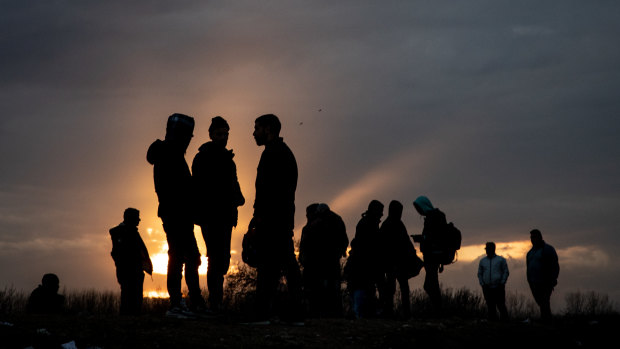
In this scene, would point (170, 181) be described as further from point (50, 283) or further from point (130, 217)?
point (50, 283)

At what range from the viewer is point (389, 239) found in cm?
1291

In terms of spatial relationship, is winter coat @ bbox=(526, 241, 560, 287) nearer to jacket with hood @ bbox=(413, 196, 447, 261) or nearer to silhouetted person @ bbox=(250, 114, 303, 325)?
jacket with hood @ bbox=(413, 196, 447, 261)

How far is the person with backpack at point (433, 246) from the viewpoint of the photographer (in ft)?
41.4

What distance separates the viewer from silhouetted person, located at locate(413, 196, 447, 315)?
41.3ft

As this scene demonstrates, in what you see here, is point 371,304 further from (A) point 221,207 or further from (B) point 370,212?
(A) point 221,207

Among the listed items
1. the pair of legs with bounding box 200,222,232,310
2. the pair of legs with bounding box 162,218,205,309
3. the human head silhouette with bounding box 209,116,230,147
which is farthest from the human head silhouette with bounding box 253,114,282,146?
the pair of legs with bounding box 162,218,205,309

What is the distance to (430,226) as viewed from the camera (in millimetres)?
12781

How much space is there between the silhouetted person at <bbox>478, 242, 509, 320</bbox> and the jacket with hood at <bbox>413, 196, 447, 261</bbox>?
3.87m

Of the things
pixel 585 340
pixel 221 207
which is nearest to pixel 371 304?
pixel 585 340

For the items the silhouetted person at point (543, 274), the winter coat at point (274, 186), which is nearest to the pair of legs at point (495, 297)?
the silhouetted person at point (543, 274)

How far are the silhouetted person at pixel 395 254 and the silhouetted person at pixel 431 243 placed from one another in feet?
1.00

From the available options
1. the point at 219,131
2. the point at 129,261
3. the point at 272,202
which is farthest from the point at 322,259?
the point at 272,202

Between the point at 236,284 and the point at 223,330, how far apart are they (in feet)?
59.3

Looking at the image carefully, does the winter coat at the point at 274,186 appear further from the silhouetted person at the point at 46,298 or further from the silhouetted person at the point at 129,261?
the silhouetted person at the point at 46,298
